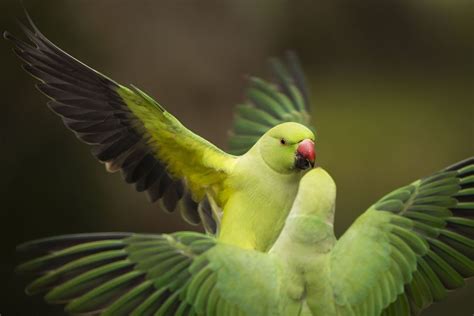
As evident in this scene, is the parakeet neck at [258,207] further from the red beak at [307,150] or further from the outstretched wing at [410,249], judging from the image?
the outstretched wing at [410,249]

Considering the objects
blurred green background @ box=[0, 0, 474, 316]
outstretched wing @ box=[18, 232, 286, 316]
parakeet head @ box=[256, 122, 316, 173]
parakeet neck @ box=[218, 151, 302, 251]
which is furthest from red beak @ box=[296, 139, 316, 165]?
blurred green background @ box=[0, 0, 474, 316]

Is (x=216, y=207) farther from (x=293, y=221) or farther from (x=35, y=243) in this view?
(x=35, y=243)

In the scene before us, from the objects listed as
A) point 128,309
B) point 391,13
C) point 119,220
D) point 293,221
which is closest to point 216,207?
point 293,221

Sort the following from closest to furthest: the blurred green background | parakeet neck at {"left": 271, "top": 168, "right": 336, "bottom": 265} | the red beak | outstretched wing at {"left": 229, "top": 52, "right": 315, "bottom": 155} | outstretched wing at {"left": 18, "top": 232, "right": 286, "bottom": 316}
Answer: outstretched wing at {"left": 18, "top": 232, "right": 286, "bottom": 316} → parakeet neck at {"left": 271, "top": 168, "right": 336, "bottom": 265} → the red beak → outstretched wing at {"left": 229, "top": 52, "right": 315, "bottom": 155} → the blurred green background

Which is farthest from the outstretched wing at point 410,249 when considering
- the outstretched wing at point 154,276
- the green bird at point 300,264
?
the outstretched wing at point 154,276

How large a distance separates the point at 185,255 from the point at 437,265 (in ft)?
2.59

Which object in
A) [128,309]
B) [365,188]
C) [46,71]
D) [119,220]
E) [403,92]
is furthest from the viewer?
[403,92]

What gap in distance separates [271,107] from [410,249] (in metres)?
1.50

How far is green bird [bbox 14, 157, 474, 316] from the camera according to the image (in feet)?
7.76

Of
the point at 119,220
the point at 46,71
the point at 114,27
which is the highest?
the point at 114,27

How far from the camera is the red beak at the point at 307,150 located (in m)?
3.00

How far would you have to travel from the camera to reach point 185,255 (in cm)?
248

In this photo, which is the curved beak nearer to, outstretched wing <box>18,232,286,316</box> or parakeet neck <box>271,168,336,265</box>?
parakeet neck <box>271,168,336,265</box>

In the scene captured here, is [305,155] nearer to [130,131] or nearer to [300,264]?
[300,264]
